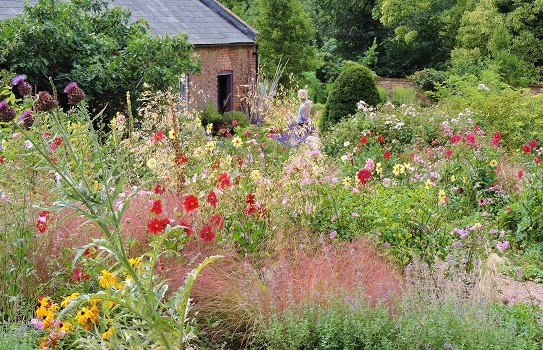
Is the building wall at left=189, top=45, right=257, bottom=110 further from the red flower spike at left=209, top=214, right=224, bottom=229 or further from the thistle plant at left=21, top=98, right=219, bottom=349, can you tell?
the thistle plant at left=21, top=98, right=219, bottom=349

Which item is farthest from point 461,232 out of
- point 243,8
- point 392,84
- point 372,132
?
point 243,8

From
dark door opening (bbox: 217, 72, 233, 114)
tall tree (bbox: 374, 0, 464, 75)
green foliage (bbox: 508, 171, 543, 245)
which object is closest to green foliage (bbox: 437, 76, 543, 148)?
green foliage (bbox: 508, 171, 543, 245)

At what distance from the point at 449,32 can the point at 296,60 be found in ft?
27.3

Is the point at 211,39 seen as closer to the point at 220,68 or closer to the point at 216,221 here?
the point at 220,68

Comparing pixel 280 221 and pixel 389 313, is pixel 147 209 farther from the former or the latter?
pixel 389 313

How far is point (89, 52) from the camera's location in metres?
12.1

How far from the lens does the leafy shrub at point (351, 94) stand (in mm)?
15406

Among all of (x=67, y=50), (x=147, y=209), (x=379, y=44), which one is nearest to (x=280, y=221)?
(x=147, y=209)

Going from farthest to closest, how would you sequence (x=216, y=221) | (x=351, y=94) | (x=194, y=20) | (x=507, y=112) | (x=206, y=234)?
(x=194, y=20), (x=351, y=94), (x=507, y=112), (x=216, y=221), (x=206, y=234)

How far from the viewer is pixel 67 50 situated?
11930 mm

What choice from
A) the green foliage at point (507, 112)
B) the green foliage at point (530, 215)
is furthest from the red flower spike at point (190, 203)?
the green foliage at point (507, 112)

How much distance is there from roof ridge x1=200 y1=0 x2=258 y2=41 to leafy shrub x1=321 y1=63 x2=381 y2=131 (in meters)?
6.03

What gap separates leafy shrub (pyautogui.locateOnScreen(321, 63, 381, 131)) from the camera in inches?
607

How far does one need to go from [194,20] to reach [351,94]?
20.0 ft
